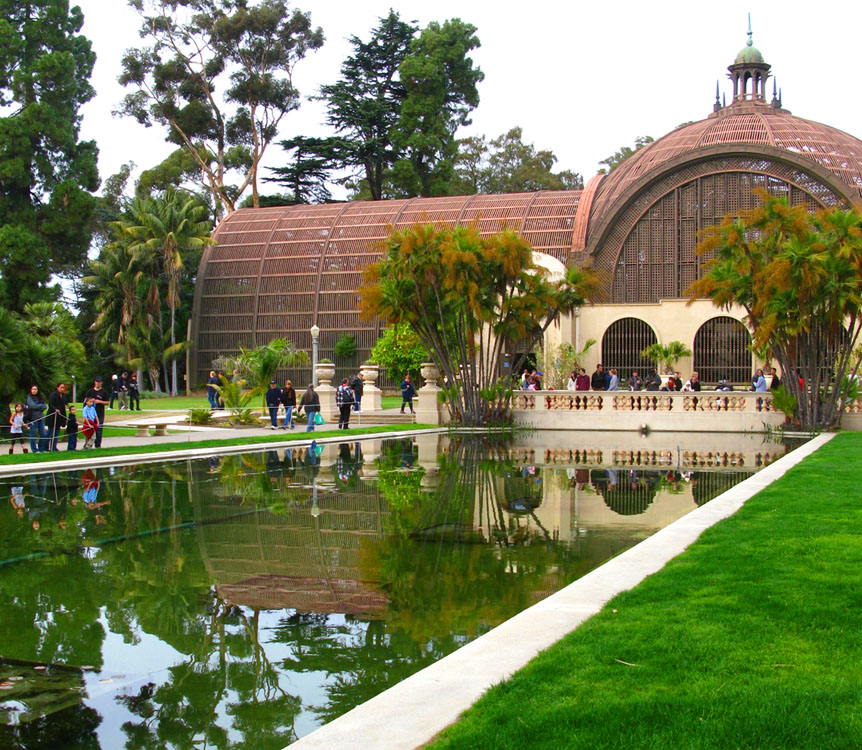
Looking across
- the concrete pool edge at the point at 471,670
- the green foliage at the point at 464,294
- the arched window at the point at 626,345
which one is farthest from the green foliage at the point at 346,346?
the concrete pool edge at the point at 471,670

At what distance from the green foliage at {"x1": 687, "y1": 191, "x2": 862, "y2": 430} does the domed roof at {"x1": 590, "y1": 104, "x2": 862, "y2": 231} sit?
13.8 metres

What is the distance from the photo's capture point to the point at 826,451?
61.8ft

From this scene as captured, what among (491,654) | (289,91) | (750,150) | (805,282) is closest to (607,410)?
(805,282)

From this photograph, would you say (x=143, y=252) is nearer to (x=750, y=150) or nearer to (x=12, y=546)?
(x=750, y=150)

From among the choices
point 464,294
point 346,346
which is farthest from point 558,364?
point 346,346

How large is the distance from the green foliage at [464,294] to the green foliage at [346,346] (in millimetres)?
15864

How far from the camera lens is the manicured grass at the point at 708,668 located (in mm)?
4109

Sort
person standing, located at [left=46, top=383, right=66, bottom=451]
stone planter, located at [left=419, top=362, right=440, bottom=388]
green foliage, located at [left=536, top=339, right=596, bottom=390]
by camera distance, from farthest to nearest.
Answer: green foliage, located at [left=536, top=339, right=596, bottom=390], stone planter, located at [left=419, top=362, right=440, bottom=388], person standing, located at [left=46, top=383, right=66, bottom=451]

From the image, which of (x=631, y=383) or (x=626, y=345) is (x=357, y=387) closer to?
(x=631, y=383)

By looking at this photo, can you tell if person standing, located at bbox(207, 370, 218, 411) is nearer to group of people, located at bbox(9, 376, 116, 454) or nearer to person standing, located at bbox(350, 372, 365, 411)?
person standing, located at bbox(350, 372, 365, 411)

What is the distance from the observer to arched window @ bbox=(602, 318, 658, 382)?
41.1 m

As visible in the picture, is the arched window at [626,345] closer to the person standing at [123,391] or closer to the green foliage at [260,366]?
the green foliage at [260,366]

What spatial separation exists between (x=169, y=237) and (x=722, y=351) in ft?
85.0

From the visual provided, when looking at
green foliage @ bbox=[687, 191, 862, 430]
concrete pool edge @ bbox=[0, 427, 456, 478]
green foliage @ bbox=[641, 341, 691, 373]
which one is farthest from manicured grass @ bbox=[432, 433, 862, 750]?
green foliage @ bbox=[641, 341, 691, 373]
